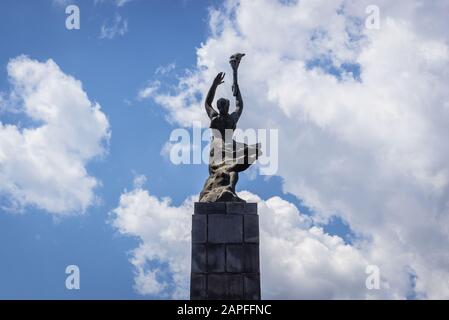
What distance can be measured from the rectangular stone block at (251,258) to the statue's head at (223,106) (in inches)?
174

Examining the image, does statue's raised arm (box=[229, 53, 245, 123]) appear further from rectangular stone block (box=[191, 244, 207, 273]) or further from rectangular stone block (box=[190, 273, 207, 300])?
rectangular stone block (box=[190, 273, 207, 300])

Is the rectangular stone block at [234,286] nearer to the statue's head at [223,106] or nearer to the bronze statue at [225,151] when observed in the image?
the bronze statue at [225,151]

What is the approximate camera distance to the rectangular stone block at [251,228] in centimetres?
1608

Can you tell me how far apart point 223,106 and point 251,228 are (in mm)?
4122

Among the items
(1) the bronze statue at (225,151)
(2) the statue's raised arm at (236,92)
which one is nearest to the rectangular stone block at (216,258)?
(1) the bronze statue at (225,151)

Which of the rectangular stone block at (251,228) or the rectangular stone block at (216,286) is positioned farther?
the rectangular stone block at (251,228)

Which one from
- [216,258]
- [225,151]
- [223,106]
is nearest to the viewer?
[216,258]

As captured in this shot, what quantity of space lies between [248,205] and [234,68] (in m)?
4.63

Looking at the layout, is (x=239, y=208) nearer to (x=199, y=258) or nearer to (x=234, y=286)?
(x=199, y=258)

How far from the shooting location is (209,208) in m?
16.3

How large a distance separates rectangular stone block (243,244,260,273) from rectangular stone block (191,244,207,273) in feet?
3.57

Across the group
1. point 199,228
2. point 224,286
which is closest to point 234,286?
point 224,286

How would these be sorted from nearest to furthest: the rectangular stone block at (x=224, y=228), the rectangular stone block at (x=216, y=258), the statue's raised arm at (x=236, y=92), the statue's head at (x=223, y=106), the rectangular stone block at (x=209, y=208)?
the rectangular stone block at (x=216, y=258) < the rectangular stone block at (x=224, y=228) < the rectangular stone block at (x=209, y=208) < the statue's head at (x=223, y=106) < the statue's raised arm at (x=236, y=92)
